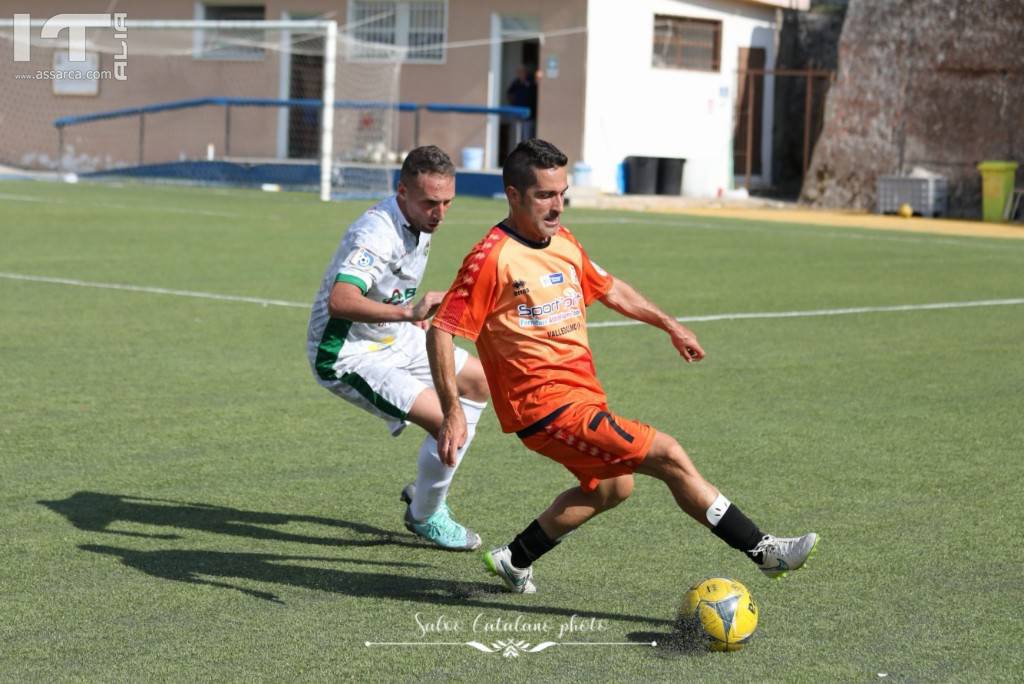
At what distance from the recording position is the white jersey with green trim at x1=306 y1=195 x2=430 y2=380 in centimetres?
621

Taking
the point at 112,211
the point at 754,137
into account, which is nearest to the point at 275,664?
the point at 112,211

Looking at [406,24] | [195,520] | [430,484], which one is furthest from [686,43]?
[430,484]

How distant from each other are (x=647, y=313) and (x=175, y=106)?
97.9ft

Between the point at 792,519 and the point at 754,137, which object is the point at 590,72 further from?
the point at 792,519

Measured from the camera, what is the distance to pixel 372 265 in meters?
6.21

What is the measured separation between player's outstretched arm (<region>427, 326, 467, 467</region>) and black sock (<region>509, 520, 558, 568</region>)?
0.43m

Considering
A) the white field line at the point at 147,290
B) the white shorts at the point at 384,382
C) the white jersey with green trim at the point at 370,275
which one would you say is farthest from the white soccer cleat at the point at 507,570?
the white field line at the point at 147,290

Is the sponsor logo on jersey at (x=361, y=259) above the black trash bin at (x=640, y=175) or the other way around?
the other way around

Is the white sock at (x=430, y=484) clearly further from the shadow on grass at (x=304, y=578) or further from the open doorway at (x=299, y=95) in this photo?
the open doorway at (x=299, y=95)

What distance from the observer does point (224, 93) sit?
36656 mm

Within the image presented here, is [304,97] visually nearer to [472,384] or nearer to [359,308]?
[472,384]

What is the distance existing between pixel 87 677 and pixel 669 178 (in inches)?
1218

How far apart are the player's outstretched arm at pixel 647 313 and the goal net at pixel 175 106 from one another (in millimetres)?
26748

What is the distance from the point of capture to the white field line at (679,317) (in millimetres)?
13328
